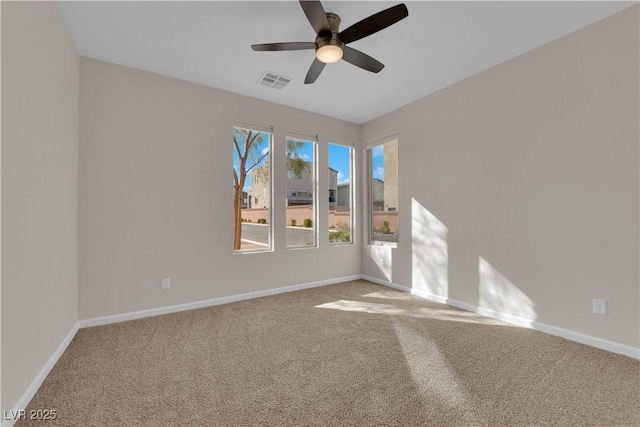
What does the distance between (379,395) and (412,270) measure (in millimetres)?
2543

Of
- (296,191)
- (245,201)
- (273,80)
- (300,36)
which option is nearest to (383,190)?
(296,191)

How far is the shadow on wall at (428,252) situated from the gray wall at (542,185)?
0.01 meters

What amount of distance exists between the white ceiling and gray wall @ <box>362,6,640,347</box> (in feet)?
1.03

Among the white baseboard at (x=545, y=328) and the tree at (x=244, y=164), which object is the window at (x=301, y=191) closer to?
the tree at (x=244, y=164)

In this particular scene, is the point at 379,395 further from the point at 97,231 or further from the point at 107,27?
the point at 107,27

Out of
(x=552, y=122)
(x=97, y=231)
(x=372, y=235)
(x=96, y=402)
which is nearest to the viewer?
(x=96, y=402)

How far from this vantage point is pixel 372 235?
16.1 ft

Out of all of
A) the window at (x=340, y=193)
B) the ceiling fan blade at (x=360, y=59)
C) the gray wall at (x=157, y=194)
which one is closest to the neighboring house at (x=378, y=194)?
the window at (x=340, y=193)

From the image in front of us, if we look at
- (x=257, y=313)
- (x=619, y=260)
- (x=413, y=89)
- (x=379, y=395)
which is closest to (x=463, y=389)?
(x=379, y=395)

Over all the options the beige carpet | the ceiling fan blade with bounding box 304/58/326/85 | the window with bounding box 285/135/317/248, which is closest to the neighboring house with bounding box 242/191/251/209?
the window with bounding box 285/135/317/248

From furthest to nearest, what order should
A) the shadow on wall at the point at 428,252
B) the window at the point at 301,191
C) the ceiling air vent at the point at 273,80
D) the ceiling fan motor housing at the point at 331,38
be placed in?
1. the window at the point at 301,191
2. the shadow on wall at the point at 428,252
3. the ceiling air vent at the point at 273,80
4. the ceiling fan motor housing at the point at 331,38

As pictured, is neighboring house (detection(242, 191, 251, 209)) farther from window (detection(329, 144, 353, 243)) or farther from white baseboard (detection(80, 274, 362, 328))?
window (detection(329, 144, 353, 243))

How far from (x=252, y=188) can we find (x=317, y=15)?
8.04ft

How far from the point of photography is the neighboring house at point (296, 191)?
4055 millimetres
